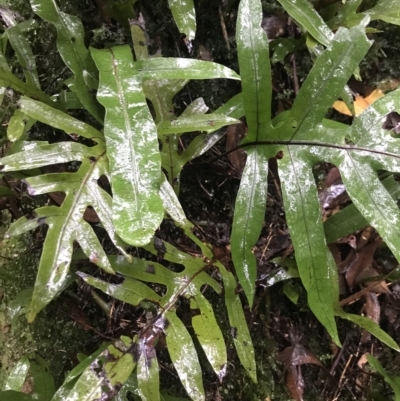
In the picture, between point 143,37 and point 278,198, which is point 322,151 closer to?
point 278,198

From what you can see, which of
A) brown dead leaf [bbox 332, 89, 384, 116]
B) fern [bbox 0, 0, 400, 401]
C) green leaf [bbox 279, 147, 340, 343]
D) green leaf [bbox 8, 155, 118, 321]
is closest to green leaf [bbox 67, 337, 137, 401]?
fern [bbox 0, 0, 400, 401]

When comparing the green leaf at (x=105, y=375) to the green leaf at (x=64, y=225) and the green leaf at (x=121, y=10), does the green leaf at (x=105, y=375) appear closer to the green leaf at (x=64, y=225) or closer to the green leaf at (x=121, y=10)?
the green leaf at (x=64, y=225)

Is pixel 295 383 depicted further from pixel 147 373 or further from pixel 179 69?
pixel 179 69

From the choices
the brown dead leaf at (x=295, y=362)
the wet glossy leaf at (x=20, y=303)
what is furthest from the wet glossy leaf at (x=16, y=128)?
the brown dead leaf at (x=295, y=362)

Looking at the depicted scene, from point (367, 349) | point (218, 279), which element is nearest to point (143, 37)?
point (218, 279)

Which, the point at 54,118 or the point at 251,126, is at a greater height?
the point at 54,118

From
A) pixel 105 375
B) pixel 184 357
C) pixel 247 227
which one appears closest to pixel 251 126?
pixel 247 227
